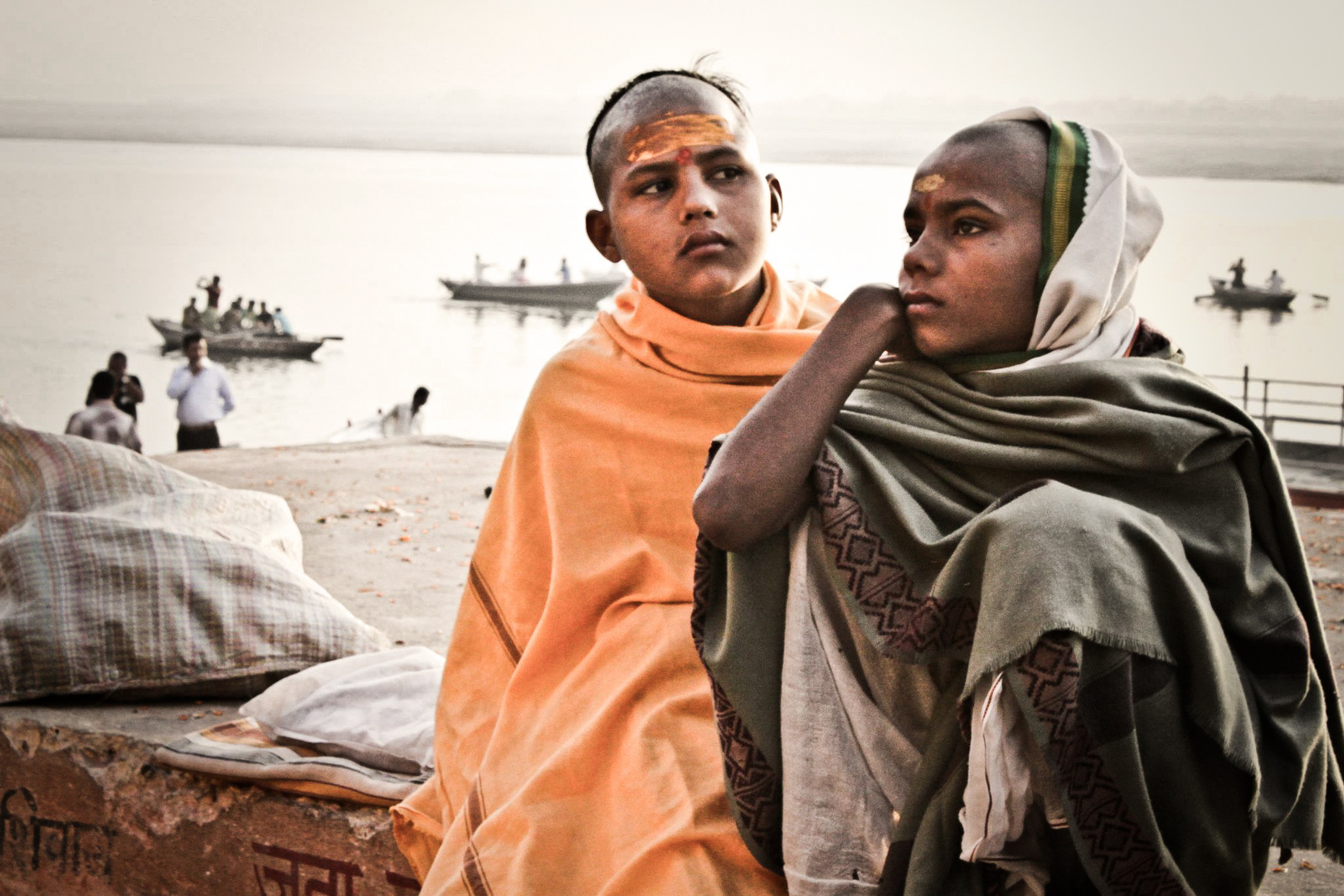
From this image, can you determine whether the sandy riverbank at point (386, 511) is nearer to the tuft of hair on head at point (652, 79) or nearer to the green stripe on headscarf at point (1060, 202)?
the tuft of hair on head at point (652, 79)

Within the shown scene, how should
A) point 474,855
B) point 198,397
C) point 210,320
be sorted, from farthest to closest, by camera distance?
point 210,320, point 198,397, point 474,855

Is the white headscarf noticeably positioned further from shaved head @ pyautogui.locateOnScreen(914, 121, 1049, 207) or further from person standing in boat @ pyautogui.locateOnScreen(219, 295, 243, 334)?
person standing in boat @ pyautogui.locateOnScreen(219, 295, 243, 334)

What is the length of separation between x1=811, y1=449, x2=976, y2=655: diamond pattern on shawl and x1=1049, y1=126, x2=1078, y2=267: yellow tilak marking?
0.41m

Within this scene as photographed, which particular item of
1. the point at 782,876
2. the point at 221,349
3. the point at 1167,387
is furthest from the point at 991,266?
the point at 221,349

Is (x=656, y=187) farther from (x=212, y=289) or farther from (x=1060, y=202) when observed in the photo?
(x=212, y=289)

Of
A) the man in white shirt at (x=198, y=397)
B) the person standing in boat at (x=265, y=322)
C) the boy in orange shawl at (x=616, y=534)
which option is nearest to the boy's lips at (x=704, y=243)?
the boy in orange shawl at (x=616, y=534)

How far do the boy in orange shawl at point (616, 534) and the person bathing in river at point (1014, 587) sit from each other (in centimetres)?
39

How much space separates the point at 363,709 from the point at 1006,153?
6.88ft

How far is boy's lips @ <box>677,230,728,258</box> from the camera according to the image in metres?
2.32

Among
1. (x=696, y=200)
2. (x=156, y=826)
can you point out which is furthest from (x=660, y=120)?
(x=156, y=826)

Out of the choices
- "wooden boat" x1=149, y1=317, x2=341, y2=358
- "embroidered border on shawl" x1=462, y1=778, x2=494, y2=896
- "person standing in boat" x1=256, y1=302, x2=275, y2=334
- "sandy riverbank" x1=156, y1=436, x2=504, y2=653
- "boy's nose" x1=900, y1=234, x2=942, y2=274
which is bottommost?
"wooden boat" x1=149, y1=317, x2=341, y2=358

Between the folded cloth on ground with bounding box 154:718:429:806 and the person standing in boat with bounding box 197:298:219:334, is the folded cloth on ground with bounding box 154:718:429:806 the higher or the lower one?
the higher one

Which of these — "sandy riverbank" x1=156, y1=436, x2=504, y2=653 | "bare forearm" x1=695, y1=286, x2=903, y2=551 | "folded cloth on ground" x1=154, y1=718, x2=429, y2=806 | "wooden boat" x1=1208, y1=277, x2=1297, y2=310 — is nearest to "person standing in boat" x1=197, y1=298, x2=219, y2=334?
"sandy riverbank" x1=156, y1=436, x2=504, y2=653

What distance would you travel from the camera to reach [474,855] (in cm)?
213
